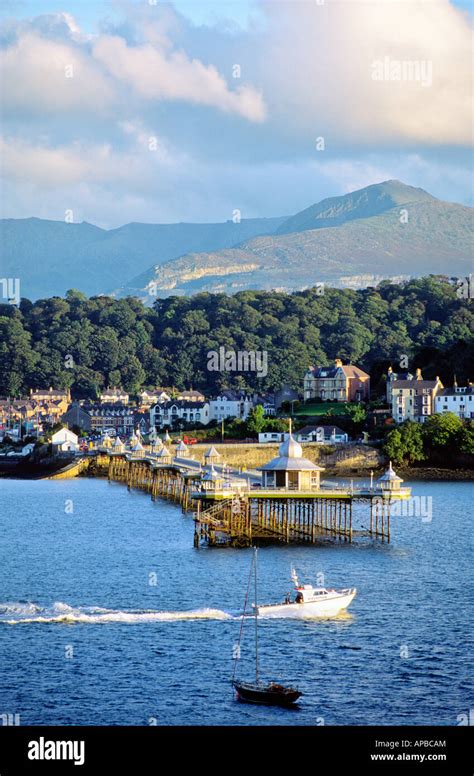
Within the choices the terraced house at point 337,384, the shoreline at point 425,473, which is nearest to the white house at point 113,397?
the terraced house at point 337,384

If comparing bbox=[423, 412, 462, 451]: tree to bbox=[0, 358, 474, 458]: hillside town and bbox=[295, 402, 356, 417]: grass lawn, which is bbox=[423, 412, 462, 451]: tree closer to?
bbox=[0, 358, 474, 458]: hillside town

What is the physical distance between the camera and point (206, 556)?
65.4 metres

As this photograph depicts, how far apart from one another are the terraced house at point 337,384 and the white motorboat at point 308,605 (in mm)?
105769

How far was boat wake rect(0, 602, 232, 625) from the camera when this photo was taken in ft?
161

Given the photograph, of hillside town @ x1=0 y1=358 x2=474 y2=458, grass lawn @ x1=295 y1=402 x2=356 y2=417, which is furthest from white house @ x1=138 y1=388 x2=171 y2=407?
grass lawn @ x1=295 y1=402 x2=356 y2=417

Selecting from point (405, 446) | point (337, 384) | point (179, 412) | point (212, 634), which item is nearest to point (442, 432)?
point (405, 446)

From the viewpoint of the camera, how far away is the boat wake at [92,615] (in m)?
48.9

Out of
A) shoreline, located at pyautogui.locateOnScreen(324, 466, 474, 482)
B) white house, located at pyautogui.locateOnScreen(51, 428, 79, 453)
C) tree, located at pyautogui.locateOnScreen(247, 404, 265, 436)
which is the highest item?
tree, located at pyautogui.locateOnScreen(247, 404, 265, 436)

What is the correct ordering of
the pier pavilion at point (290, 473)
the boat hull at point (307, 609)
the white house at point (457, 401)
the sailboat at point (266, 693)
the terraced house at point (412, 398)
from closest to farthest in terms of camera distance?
the sailboat at point (266, 693)
the boat hull at point (307, 609)
the pier pavilion at point (290, 473)
the white house at point (457, 401)
the terraced house at point (412, 398)

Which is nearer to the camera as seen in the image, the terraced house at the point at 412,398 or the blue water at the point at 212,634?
the blue water at the point at 212,634

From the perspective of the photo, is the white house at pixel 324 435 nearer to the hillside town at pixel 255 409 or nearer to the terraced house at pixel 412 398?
the hillside town at pixel 255 409

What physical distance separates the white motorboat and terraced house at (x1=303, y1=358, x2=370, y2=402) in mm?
105769
